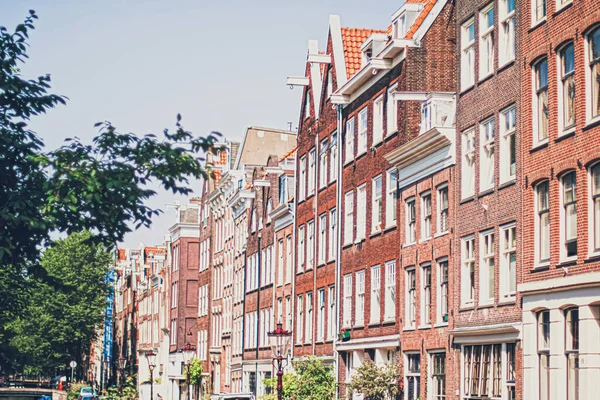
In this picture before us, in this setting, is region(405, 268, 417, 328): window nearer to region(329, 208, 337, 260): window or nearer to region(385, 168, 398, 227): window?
region(385, 168, 398, 227): window

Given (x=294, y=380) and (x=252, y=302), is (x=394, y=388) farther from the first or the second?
(x=252, y=302)

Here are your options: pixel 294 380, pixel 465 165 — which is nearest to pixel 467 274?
pixel 465 165

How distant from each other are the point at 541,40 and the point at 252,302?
4004 centimetres

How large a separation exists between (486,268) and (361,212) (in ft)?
41.9

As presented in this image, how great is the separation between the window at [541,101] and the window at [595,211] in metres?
2.76

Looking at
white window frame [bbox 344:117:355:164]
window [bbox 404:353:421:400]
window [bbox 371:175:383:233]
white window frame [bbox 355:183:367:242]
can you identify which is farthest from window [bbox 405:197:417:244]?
white window frame [bbox 344:117:355:164]

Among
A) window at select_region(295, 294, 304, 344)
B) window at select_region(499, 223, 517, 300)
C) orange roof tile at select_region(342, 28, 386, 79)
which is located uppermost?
orange roof tile at select_region(342, 28, 386, 79)

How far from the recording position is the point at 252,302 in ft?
210

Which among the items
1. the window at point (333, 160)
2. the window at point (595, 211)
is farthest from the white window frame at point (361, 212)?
the window at point (595, 211)

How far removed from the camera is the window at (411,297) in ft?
114

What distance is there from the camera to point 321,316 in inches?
1858

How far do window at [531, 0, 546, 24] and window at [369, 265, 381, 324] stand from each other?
46.4 feet

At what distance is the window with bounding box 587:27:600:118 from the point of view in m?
23.3

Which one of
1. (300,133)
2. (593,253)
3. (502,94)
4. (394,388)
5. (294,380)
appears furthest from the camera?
(300,133)
